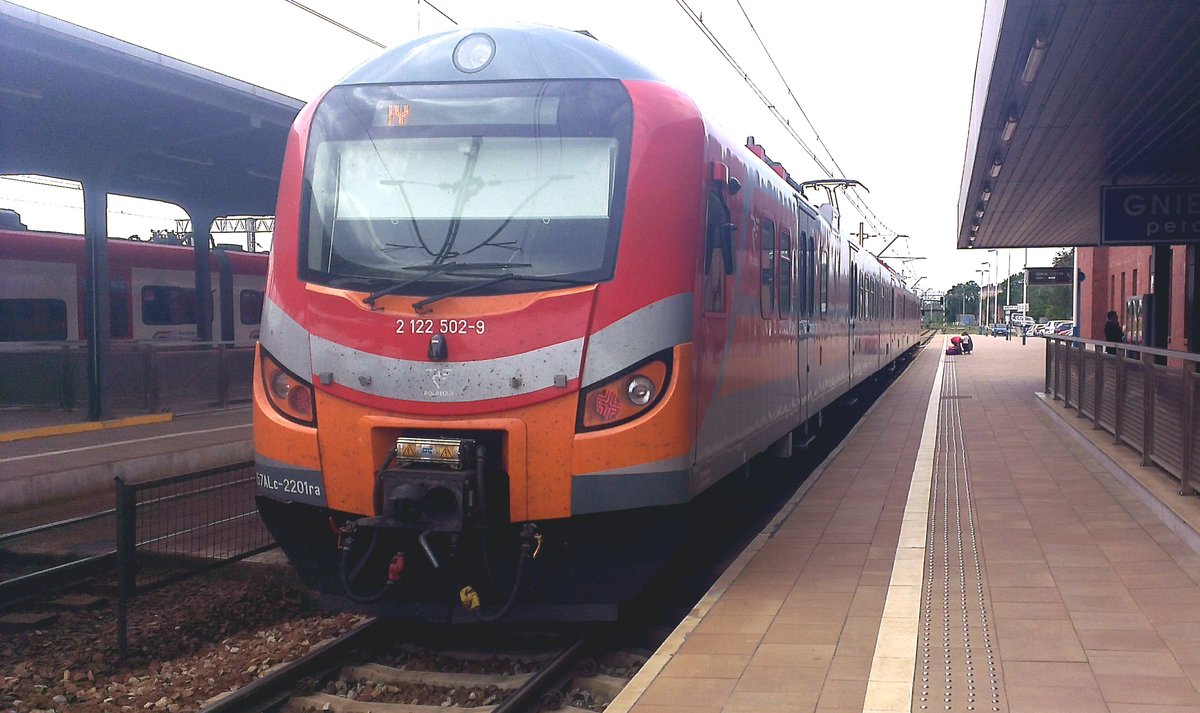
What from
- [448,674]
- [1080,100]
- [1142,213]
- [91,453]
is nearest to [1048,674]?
[448,674]

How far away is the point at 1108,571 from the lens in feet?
22.3

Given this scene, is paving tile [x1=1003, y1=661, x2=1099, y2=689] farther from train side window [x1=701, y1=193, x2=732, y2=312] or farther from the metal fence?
the metal fence

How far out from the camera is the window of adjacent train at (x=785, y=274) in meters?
9.35

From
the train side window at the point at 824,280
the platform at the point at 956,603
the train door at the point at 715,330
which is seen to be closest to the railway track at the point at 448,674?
the platform at the point at 956,603

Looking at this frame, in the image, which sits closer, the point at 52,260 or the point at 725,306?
the point at 725,306

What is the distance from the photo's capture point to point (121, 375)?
709 inches

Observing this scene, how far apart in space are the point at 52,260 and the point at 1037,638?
18.9 metres

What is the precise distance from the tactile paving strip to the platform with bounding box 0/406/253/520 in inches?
280

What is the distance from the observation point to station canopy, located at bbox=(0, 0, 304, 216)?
11.8 metres

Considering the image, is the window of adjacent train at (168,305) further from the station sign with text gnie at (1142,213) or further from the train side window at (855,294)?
the station sign with text gnie at (1142,213)

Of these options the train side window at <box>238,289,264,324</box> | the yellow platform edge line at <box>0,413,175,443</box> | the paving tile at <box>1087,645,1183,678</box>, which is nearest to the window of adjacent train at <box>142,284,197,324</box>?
the train side window at <box>238,289,264,324</box>

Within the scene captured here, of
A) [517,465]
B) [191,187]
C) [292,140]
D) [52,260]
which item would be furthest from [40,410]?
[517,465]

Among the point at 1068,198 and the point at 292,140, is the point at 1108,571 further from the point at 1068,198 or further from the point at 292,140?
the point at 1068,198

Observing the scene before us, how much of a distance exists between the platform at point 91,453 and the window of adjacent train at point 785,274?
606cm
